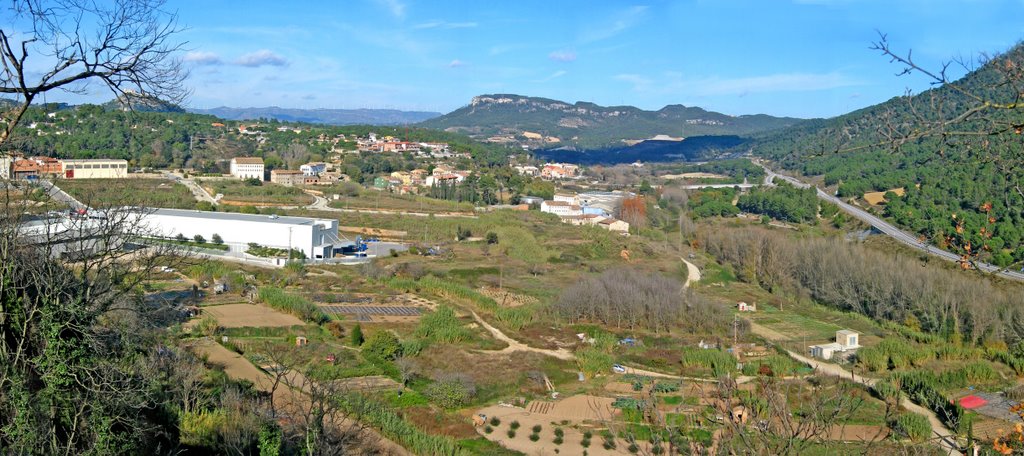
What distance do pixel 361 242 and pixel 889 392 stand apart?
21.0m

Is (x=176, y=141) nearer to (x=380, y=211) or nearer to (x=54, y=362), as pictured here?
(x=380, y=211)

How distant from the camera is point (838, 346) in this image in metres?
19.2

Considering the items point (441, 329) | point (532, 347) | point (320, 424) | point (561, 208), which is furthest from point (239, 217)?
point (320, 424)

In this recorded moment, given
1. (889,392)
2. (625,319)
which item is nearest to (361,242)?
(625,319)

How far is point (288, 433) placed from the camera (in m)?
8.93

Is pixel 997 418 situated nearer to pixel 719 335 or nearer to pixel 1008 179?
pixel 719 335

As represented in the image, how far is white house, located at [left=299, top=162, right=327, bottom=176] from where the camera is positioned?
4784 centimetres

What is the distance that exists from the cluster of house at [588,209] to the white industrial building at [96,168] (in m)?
21.1

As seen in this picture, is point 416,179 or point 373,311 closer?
point 373,311

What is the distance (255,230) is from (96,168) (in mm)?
12441

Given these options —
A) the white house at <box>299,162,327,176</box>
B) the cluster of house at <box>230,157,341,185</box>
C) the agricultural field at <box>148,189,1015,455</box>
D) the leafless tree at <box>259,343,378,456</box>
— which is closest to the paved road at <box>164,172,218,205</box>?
the cluster of house at <box>230,157,341,185</box>

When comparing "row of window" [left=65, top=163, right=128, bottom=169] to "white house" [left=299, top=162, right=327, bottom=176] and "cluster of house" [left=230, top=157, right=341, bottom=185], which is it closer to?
"cluster of house" [left=230, top=157, right=341, bottom=185]

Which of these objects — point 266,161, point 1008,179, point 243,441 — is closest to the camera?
point 1008,179

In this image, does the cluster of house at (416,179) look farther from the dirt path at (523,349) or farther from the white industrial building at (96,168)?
the dirt path at (523,349)
